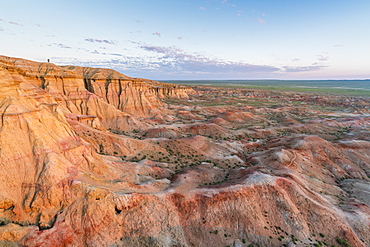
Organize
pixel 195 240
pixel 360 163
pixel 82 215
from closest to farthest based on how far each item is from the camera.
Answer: pixel 82 215, pixel 195 240, pixel 360 163

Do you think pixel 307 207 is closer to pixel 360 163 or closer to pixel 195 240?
pixel 195 240

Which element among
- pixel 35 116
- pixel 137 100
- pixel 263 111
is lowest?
pixel 263 111

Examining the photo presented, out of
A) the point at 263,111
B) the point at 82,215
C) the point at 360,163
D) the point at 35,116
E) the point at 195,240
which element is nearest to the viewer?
the point at 82,215

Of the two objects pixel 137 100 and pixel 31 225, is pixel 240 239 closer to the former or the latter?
pixel 31 225

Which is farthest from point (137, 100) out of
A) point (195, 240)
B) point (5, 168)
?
point (195, 240)

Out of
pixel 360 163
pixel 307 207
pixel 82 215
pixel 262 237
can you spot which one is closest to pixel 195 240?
pixel 262 237

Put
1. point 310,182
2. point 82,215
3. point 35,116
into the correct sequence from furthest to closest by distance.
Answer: point 310,182 → point 35,116 → point 82,215

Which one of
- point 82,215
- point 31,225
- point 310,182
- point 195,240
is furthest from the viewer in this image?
point 310,182

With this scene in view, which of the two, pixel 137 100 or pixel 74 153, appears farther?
pixel 137 100

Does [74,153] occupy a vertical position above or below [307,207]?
above
